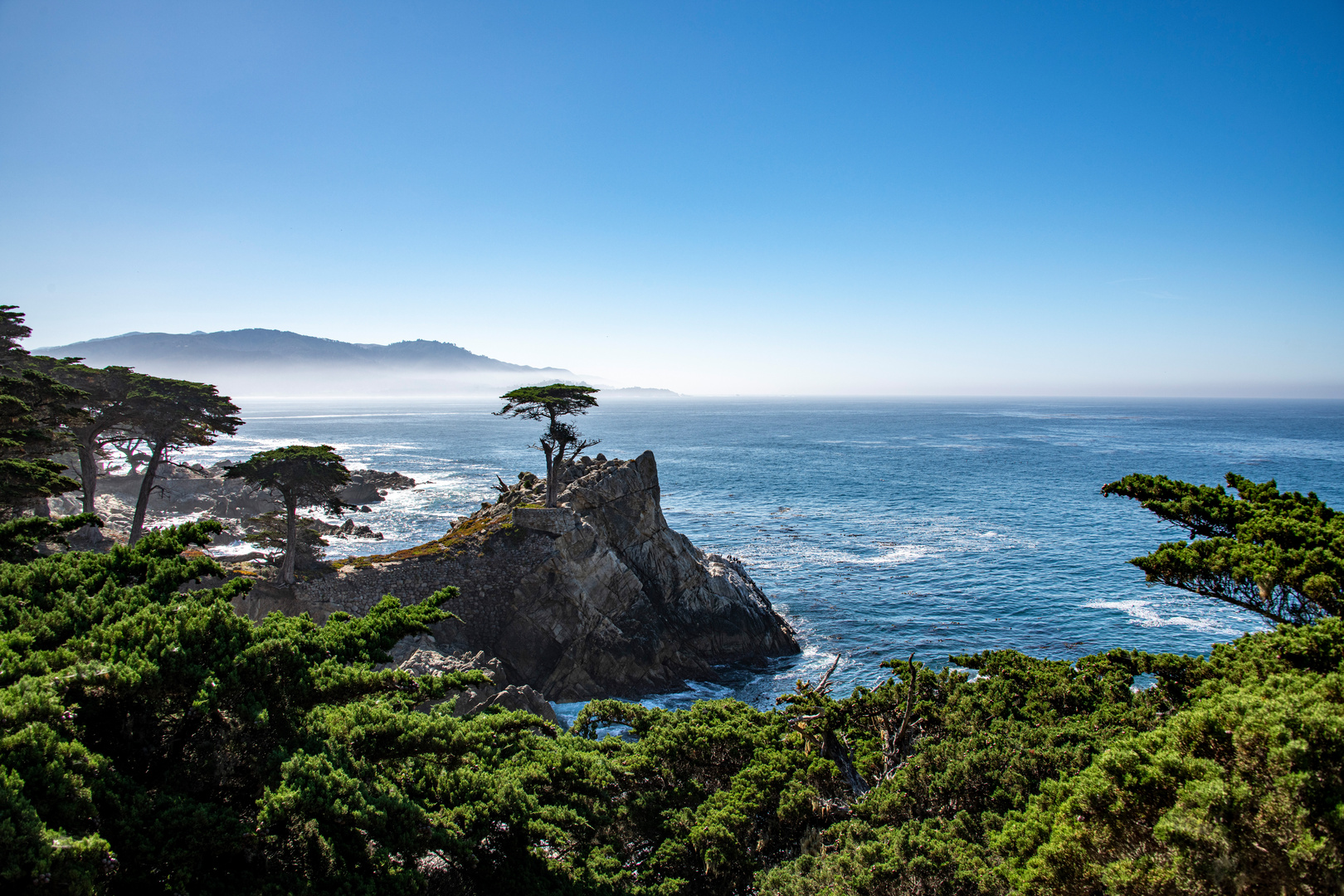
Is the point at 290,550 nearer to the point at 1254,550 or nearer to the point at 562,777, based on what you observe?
the point at 562,777

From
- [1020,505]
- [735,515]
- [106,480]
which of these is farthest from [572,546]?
[106,480]

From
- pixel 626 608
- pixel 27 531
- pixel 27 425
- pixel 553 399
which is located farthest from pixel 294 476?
pixel 626 608

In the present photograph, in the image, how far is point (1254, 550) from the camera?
9.29 meters

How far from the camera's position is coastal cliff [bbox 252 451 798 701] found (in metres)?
26.4

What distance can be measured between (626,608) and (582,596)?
2.46 m

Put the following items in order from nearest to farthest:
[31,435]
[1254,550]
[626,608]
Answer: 1. [1254,550]
2. [31,435]
3. [626,608]

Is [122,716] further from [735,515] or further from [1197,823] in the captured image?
[735,515]

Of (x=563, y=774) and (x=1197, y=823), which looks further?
(x=563, y=774)

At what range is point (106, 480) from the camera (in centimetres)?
5700

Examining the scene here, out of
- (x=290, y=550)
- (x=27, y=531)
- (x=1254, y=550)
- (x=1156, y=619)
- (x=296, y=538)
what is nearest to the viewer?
(x=1254, y=550)

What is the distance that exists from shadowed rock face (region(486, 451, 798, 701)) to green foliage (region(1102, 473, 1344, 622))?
819 inches

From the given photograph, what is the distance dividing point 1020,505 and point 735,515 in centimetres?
2849

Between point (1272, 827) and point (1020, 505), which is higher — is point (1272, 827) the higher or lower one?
the higher one

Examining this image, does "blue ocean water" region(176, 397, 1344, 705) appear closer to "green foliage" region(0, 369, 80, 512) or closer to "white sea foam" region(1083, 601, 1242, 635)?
"white sea foam" region(1083, 601, 1242, 635)
